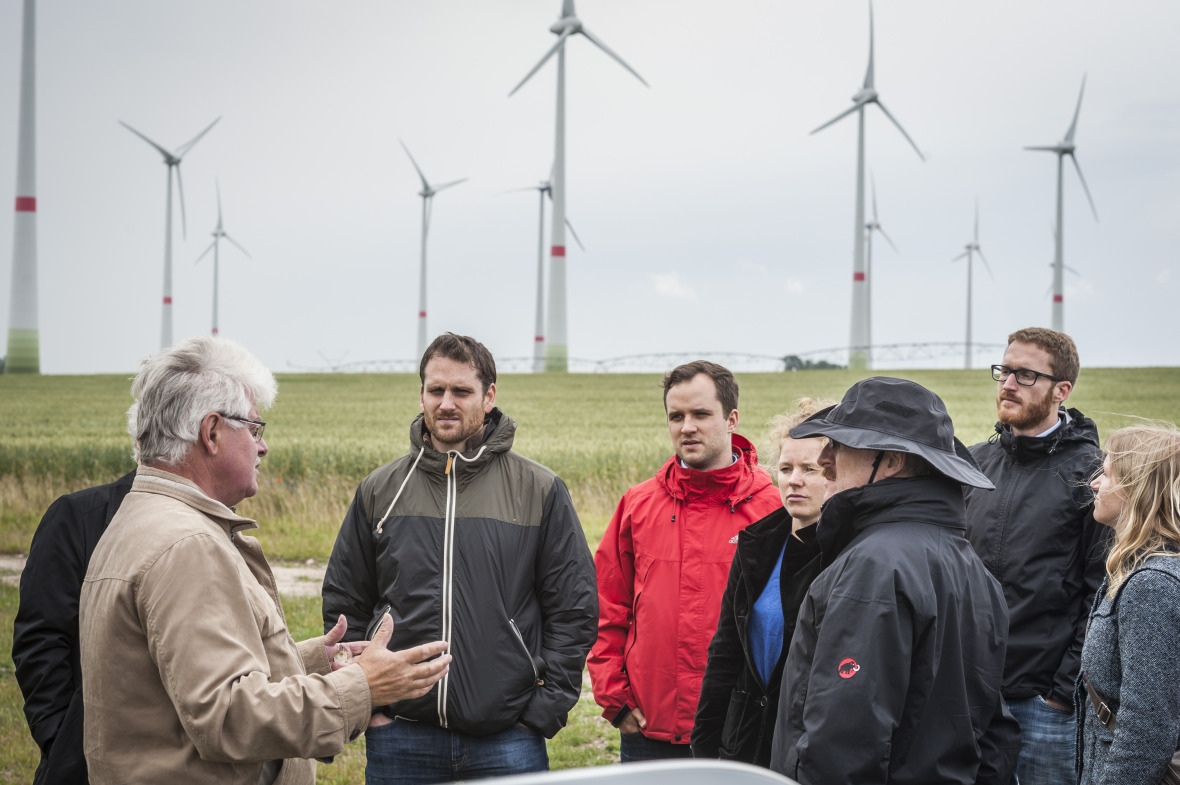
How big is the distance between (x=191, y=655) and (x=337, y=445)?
17011 millimetres

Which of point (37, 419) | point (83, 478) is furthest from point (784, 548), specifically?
point (37, 419)

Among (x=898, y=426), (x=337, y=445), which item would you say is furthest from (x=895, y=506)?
(x=337, y=445)

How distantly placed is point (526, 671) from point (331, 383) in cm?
4524

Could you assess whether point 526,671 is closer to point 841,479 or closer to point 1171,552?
point 841,479

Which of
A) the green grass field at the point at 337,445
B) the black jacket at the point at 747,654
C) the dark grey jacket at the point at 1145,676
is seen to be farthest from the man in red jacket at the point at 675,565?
the green grass field at the point at 337,445

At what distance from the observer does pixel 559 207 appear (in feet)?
150

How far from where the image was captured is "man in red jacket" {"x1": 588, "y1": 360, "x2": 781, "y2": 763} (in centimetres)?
414

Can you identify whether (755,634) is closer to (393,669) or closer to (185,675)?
(393,669)

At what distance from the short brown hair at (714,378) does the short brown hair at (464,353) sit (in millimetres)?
898

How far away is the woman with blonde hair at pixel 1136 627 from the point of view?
280 centimetres

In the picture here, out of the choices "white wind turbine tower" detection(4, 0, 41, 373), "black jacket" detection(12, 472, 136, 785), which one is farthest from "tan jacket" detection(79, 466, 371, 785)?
"white wind turbine tower" detection(4, 0, 41, 373)

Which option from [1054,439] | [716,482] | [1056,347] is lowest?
[716,482]

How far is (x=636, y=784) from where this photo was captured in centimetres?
127

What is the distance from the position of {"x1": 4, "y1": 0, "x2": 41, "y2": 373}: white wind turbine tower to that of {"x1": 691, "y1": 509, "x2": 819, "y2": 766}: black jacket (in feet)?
105
